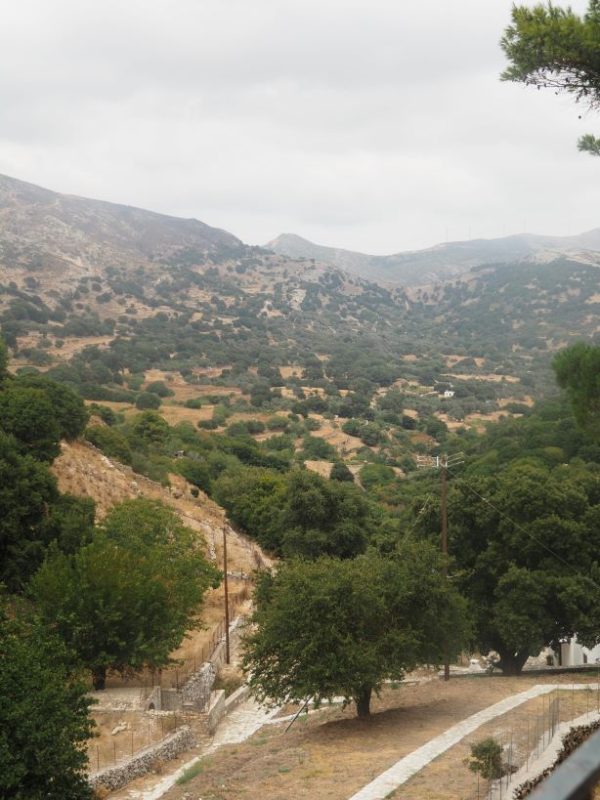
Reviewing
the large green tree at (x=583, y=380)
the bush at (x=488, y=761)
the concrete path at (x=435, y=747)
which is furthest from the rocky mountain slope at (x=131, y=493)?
the bush at (x=488, y=761)

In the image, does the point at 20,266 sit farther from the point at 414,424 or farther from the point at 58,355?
the point at 414,424

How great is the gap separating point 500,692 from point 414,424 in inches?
3217

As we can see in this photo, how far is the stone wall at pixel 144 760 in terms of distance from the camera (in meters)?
16.5

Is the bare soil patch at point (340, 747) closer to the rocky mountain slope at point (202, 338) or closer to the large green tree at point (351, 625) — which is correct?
the large green tree at point (351, 625)

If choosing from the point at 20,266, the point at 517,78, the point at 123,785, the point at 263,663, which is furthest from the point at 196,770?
the point at 20,266

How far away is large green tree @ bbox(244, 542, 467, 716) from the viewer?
18.7 metres

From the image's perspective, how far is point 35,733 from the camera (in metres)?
12.2

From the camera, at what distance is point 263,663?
1983 cm

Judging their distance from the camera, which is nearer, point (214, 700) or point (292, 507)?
point (214, 700)

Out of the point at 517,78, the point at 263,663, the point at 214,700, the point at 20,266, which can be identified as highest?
the point at 20,266

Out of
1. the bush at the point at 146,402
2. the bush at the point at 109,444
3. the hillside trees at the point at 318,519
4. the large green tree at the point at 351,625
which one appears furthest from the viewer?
the bush at the point at 146,402

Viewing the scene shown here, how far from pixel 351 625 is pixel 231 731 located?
5872mm

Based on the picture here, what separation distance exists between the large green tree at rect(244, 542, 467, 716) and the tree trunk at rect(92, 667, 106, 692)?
464cm

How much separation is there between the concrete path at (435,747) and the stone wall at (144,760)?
19.8 feet
